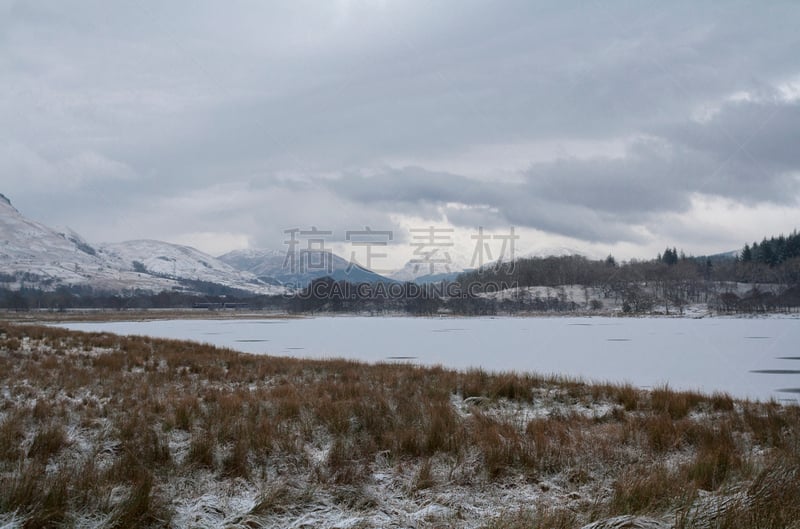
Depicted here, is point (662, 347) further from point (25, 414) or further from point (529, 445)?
point (25, 414)

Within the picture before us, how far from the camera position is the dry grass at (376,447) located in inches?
174

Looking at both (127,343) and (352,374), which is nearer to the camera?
(352,374)

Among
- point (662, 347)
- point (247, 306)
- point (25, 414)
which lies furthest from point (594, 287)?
point (25, 414)

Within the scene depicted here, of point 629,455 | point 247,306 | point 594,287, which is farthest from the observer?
point 247,306

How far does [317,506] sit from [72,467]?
8.40 ft

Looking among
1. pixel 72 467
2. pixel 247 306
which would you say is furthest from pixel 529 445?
pixel 247 306

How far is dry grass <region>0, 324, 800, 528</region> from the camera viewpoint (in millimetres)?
4414

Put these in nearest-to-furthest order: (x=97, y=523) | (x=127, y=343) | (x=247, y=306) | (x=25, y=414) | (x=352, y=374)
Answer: (x=97, y=523)
(x=25, y=414)
(x=352, y=374)
(x=127, y=343)
(x=247, y=306)

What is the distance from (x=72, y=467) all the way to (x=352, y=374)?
9.04m

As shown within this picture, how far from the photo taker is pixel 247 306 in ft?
568

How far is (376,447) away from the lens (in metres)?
6.37

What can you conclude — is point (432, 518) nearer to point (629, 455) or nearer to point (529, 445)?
point (529, 445)

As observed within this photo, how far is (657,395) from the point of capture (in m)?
9.98

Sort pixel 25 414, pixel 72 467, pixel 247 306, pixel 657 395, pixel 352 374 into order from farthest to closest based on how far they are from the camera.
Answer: pixel 247 306
pixel 352 374
pixel 657 395
pixel 25 414
pixel 72 467
